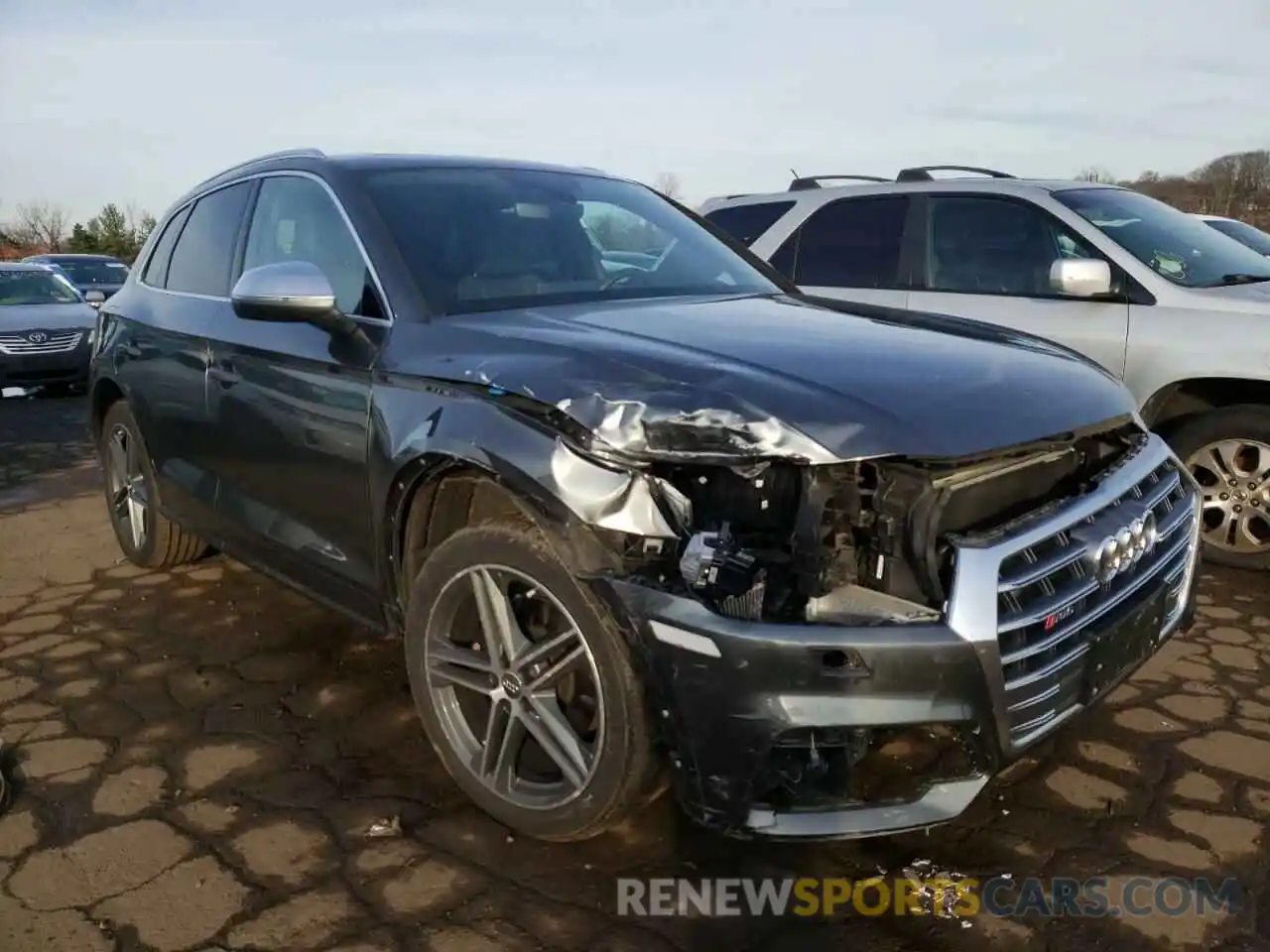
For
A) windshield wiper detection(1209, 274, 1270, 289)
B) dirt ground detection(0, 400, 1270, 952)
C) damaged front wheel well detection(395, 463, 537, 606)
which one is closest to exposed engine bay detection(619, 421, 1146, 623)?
damaged front wheel well detection(395, 463, 537, 606)

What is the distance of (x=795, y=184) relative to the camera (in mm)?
6836

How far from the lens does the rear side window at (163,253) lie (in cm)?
485

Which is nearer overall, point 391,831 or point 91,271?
point 391,831

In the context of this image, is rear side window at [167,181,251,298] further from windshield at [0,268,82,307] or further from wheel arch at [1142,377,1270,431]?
windshield at [0,268,82,307]

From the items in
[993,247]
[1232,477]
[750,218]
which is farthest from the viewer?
[750,218]

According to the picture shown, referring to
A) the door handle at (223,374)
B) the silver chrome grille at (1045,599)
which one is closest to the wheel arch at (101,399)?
the door handle at (223,374)

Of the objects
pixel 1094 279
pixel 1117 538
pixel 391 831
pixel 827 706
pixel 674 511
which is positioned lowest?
pixel 391 831

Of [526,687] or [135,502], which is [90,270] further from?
[526,687]

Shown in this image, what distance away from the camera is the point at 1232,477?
4938mm

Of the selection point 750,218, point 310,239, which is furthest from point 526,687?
point 750,218

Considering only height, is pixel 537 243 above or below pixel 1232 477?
above

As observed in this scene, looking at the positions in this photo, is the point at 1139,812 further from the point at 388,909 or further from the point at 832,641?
the point at 388,909

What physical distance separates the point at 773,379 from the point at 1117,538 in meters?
0.94

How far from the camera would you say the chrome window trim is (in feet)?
10.6
